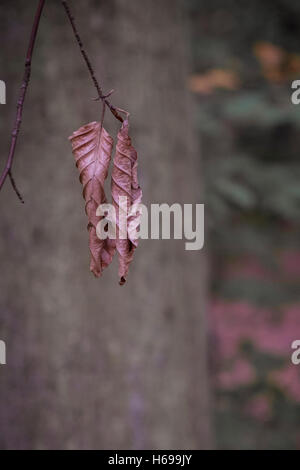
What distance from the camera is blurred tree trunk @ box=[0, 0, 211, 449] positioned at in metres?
2.10

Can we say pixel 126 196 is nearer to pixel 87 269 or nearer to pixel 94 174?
pixel 94 174

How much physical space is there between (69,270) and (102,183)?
56.3 inches

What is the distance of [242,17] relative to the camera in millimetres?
4270

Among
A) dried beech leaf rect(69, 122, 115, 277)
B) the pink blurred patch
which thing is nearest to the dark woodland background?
dried beech leaf rect(69, 122, 115, 277)

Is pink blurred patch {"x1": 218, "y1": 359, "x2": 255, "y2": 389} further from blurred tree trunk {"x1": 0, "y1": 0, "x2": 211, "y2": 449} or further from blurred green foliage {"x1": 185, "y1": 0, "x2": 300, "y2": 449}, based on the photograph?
blurred tree trunk {"x1": 0, "y1": 0, "x2": 211, "y2": 449}

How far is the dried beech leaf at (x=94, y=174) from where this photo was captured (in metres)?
0.70

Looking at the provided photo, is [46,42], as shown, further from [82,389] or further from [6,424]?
[6,424]

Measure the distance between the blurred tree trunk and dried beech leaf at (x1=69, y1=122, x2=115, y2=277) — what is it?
1.35 m

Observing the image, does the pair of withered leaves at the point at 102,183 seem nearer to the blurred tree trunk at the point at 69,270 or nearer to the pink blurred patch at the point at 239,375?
the blurred tree trunk at the point at 69,270

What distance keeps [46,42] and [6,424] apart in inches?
54.4

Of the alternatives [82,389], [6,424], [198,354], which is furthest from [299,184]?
[6,424]

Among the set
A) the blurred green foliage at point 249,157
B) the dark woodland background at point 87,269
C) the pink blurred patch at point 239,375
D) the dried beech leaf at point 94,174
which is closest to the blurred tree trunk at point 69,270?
the dark woodland background at point 87,269

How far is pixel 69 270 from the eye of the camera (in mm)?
2102
